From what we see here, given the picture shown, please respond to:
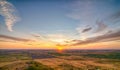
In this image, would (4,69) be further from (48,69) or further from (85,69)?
(85,69)

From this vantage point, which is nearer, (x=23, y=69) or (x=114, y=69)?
(x=23, y=69)

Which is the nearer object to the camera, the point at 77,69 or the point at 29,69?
the point at 29,69

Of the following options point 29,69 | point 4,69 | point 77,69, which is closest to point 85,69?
point 77,69

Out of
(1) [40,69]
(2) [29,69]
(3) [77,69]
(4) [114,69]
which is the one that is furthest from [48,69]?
(4) [114,69]

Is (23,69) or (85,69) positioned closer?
(23,69)

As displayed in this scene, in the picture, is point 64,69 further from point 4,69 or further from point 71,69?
point 4,69

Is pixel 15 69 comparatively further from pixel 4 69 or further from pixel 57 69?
pixel 57 69

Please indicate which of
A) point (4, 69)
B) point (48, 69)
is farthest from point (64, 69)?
point (4, 69)
